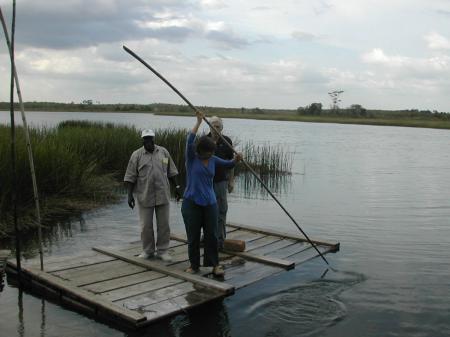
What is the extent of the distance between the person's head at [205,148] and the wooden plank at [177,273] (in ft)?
5.05

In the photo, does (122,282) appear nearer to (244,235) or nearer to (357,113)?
(244,235)

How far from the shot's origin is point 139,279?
6.28 metres

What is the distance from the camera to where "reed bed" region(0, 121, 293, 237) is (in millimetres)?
9984

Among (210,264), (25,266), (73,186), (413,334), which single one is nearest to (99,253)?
(25,266)

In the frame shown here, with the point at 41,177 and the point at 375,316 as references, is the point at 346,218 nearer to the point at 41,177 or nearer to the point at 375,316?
the point at 375,316

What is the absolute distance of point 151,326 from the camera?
530 cm

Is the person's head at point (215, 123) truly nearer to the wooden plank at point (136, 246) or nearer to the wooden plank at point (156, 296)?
the wooden plank at point (156, 296)

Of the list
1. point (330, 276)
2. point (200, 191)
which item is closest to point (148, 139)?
point (200, 191)

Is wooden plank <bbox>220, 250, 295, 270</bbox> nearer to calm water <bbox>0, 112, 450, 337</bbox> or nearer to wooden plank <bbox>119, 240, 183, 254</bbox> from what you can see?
calm water <bbox>0, 112, 450, 337</bbox>

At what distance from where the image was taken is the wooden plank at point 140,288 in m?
5.69

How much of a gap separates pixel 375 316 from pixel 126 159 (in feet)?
40.3

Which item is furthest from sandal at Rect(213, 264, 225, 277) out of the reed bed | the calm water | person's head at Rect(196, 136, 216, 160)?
the reed bed

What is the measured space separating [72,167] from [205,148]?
6937 mm

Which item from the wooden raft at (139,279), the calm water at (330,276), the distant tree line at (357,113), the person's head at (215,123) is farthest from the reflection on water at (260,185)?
the distant tree line at (357,113)
